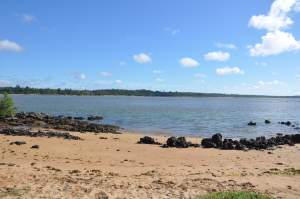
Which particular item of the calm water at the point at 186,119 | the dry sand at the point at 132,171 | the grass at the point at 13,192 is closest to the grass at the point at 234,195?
the dry sand at the point at 132,171

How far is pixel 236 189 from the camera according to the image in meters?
13.2

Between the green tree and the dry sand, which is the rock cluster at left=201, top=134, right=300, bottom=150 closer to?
the dry sand

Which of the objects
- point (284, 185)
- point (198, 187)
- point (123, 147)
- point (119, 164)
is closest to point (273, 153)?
point (123, 147)

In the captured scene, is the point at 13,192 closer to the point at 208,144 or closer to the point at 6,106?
the point at 208,144

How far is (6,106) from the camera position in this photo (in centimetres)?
4688

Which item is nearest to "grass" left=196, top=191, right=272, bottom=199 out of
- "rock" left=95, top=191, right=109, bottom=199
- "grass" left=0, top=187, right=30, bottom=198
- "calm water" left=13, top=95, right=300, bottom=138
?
"rock" left=95, top=191, right=109, bottom=199

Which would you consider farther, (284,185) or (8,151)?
(8,151)

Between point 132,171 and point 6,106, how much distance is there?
33.0 meters

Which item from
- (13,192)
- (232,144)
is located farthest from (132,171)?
(232,144)

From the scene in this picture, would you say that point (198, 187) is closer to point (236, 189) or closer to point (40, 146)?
point (236, 189)

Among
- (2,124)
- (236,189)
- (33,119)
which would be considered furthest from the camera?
(33,119)

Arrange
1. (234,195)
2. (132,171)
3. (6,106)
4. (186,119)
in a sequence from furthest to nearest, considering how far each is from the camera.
Result: (186,119) < (6,106) < (132,171) < (234,195)

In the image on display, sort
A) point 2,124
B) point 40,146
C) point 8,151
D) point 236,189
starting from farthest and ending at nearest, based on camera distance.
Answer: point 2,124
point 40,146
point 8,151
point 236,189

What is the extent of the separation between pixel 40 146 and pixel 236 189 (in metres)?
14.4
